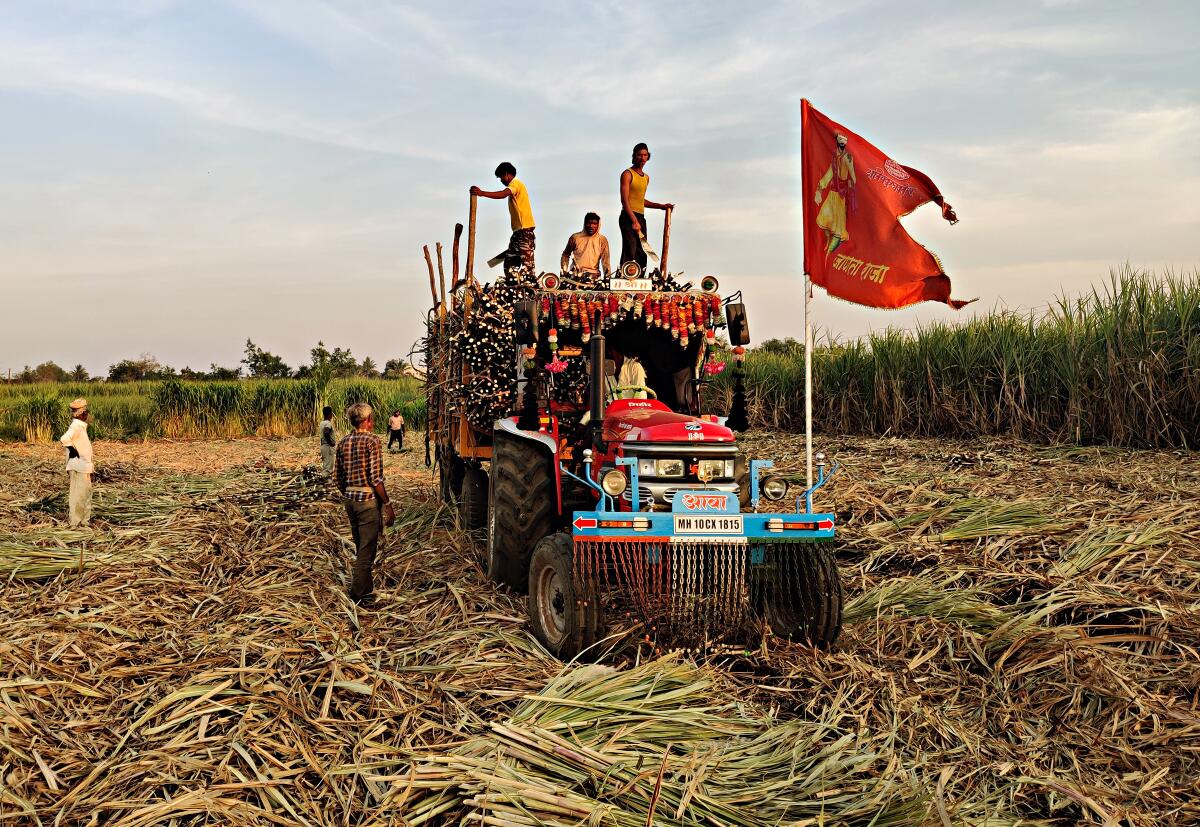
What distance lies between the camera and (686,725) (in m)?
4.62

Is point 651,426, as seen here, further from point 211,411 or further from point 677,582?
point 211,411

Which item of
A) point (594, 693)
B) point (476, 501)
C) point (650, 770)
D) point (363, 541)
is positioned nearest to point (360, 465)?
point (363, 541)

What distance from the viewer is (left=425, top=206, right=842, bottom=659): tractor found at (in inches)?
225

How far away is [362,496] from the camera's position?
7250mm

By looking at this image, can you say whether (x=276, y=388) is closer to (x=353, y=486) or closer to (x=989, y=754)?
(x=353, y=486)

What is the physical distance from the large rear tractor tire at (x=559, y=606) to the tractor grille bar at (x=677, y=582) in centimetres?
8

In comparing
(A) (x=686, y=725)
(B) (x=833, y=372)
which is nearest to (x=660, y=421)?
(A) (x=686, y=725)

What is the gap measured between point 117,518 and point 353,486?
16.9 ft

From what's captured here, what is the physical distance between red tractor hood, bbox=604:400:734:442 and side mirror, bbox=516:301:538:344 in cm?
79

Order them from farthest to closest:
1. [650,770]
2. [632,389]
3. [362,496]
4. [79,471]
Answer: [79,471], [362,496], [632,389], [650,770]

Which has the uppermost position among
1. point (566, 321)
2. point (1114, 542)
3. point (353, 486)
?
point (566, 321)

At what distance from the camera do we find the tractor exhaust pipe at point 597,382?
5848mm

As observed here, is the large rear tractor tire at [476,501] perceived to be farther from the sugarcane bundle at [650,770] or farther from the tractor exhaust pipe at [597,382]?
the sugarcane bundle at [650,770]

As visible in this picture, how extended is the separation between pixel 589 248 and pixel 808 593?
4690 millimetres
